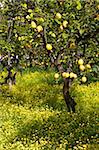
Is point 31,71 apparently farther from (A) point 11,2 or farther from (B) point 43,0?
(B) point 43,0

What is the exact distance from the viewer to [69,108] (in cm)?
1466

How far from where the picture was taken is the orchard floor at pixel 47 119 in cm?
1111

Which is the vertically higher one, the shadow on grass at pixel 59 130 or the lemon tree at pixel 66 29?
the lemon tree at pixel 66 29

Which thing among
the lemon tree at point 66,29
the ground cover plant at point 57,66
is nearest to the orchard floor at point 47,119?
the ground cover plant at point 57,66

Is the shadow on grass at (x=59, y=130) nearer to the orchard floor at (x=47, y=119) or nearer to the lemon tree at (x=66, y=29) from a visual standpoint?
the orchard floor at (x=47, y=119)

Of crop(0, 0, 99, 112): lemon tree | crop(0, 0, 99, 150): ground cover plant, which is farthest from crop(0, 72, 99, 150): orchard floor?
crop(0, 0, 99, 112): lemon tree

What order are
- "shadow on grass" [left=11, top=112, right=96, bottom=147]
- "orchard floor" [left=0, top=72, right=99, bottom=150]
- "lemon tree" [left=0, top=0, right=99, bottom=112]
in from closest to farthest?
1. "orchard floor" [left=0, top=72, right=99, bottom=150]
2. "shadow on grass" [left=11, top=112, right=96, bottom=147]
3. "lemon tree" [left=0, top=0, right=99, bottom=112]

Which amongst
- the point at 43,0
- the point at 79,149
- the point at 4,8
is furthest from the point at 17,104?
the point at 79,149

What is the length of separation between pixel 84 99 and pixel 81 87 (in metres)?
2.67

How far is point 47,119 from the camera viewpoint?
44.6ft

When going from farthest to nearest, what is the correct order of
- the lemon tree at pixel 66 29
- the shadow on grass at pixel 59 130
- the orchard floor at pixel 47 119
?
the lemon tree at pixel 66 29 < the shadow on grass at pixel 59 130 < the orchard floor at pixel 47 119

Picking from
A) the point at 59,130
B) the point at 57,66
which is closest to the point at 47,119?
the point at 59,130

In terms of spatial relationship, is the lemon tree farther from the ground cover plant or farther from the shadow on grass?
the shadow on grass

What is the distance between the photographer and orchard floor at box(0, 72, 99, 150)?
1111 centimetres
